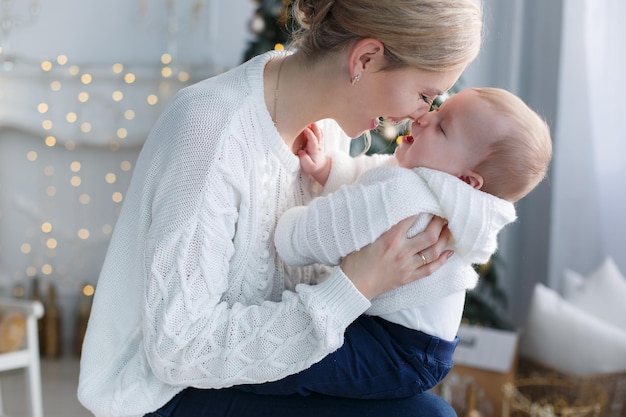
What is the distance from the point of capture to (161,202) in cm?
140

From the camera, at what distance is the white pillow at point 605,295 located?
10.8 ft

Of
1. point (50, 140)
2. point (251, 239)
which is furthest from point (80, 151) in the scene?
point (251, 239)

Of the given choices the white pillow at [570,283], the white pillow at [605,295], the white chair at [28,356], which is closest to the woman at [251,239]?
the white chair at [28,356]

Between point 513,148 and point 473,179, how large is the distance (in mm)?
91

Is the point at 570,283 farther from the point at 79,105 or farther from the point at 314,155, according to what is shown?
the point at 79,105

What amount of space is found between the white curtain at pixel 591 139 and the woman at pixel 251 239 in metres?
2.24

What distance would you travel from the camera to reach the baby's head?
1494mm

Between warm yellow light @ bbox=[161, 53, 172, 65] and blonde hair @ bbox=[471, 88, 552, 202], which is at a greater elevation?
blonde hair @ bbox=[471, 88, 552, 202]

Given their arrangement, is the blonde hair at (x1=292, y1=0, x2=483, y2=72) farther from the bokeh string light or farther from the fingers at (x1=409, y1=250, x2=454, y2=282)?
the bokeh string light

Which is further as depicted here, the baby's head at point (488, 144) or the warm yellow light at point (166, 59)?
the warm yellow light at point (166, 59)

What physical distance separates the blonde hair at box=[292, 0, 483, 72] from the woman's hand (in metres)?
0.28

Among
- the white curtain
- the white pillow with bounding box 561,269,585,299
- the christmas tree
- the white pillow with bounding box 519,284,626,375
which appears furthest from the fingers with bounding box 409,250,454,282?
the white curtain

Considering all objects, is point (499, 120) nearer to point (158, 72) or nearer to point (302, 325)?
point (302, 325)

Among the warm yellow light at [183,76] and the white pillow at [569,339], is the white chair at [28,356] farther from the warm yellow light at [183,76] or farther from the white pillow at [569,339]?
the white pillow at [569,339]
